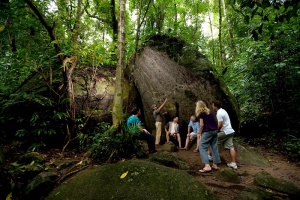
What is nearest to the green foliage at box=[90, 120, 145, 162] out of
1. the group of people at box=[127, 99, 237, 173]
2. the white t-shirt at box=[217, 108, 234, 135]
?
the group of people at box=[127, 99, 237, 173]

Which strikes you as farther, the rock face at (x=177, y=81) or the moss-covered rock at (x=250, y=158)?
the rock face at (x=177, y=81)

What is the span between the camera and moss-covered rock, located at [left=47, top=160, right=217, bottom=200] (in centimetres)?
359

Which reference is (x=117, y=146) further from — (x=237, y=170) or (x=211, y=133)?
(x=237, y=170)

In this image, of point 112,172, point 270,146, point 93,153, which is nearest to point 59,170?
point 93,153

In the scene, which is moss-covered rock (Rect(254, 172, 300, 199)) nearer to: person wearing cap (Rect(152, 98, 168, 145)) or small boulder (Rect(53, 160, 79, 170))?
person wearing cap (Rect(152, 98, 168, 145))

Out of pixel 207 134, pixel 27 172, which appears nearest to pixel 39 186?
pixel 27 172

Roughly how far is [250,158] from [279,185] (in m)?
2.54

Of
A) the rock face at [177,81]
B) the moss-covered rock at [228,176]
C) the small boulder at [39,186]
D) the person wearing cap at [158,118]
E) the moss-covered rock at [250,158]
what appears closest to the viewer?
the small boulder at [39,186]

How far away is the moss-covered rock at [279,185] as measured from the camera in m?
3.97

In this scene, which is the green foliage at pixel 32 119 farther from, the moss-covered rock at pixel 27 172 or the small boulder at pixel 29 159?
the moss-covered rock at pixel 27 172

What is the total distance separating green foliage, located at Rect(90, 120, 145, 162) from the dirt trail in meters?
1.81

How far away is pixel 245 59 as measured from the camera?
30.9ft

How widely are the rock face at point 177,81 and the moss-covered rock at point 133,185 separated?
190 inches

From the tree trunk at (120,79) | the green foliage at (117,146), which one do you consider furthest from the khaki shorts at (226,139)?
the tree trunk at (120,79)
